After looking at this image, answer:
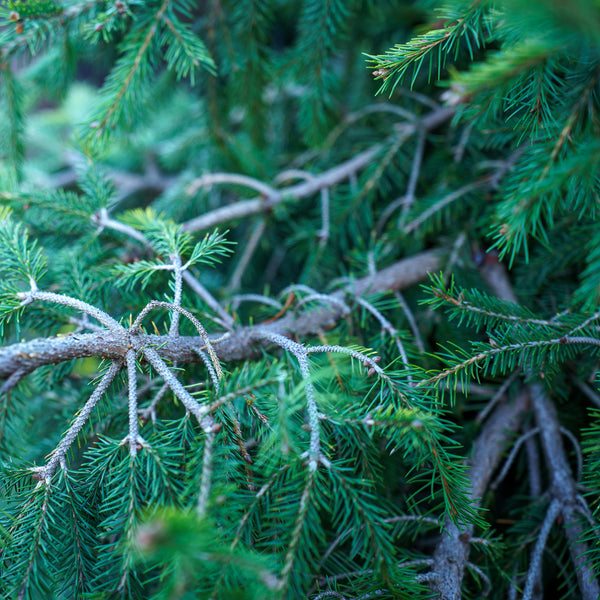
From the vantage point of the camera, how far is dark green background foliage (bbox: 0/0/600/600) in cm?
55

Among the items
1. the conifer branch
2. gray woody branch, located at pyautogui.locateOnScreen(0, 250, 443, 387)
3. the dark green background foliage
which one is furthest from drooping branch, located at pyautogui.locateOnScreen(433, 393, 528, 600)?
the conifer branch

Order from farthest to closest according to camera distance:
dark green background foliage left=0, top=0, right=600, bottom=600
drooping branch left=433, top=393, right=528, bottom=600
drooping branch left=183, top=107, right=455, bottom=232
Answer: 1. drooping branch left=183, top=107, right=455, bottom=232
2. drooping branch left=433, top=393, right=528, bottom=600
3. dark green background foliage left=0, top=0, right=600, bottom=600

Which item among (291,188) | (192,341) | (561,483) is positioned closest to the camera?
(192,341)

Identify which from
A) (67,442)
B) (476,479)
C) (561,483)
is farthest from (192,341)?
(561,483)

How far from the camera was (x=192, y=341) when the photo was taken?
28.6 inches

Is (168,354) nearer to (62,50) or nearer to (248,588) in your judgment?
(248,588)

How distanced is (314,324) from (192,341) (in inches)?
11.3

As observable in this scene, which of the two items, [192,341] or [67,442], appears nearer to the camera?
[67,442]

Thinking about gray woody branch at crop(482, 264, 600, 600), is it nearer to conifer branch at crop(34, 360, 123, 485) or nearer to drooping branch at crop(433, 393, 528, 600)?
drooping branch at crop(433, 393, 528, 600)

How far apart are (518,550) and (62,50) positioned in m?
1.55

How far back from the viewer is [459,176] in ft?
3.77

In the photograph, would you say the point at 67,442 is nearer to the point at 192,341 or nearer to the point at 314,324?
the point at 192,341

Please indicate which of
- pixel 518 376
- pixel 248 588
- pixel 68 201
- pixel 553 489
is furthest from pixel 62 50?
pixel 553 489

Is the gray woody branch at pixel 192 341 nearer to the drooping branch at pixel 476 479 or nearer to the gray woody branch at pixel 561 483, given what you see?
the gray woody branch at pixel 561 483
